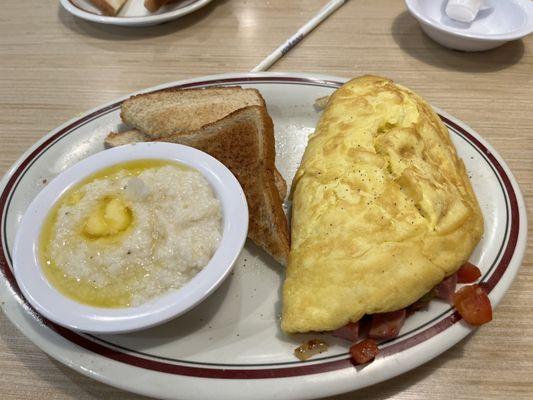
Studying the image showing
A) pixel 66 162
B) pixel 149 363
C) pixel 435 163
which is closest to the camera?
pixel 149 363

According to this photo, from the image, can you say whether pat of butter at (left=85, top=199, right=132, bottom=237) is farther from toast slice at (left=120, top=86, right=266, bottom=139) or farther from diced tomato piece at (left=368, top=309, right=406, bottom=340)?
diced tomato piece at (left=368, top=309, right=406, bottom=340)

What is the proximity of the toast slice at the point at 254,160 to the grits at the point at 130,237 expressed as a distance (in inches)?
8.5

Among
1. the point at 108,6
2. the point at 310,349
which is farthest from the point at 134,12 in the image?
the point at 310,349

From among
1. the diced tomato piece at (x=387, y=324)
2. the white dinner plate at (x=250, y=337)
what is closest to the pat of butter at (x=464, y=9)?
the white dinner plate at (x=250, y=337)

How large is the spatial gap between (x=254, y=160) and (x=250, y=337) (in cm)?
75

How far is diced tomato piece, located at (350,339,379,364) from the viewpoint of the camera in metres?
1.38

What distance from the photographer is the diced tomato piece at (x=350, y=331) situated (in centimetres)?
143

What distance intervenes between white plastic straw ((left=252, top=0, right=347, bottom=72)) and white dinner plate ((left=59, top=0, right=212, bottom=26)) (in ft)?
2.33

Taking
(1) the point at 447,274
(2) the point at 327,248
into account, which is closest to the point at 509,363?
(1) the point at 447,274

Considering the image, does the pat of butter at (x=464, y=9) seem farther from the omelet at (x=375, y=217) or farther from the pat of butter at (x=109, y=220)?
the pat of butter at (x=109, y=220)

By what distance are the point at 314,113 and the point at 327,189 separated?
2.70ft

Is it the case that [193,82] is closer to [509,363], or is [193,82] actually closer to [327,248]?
[327,248]

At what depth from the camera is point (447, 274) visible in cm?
147

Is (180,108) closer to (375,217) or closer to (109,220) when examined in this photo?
(109,220)
